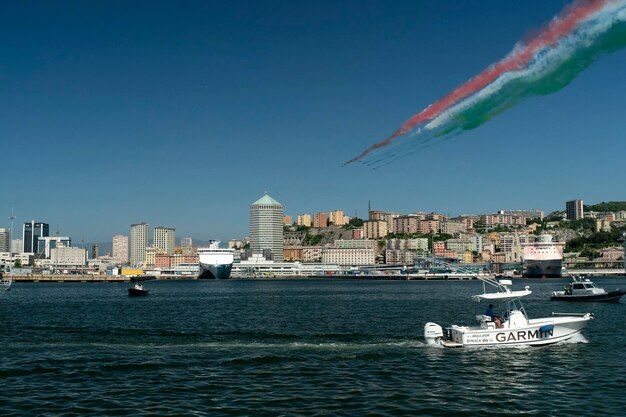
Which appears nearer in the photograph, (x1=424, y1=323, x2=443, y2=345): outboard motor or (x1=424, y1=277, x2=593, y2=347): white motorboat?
(x1=424, y1=277, x2=593, y2=347): white motorboat

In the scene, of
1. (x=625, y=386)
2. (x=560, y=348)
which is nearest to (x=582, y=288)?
(x=560, y=348)

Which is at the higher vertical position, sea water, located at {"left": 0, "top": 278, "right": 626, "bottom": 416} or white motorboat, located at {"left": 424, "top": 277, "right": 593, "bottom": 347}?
white motorboat, located at {"left": 424, "top": 277, "right": 593, "bottom": 347}

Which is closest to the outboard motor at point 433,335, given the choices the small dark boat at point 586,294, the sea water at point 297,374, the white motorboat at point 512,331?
the white motorboat at point 512,331

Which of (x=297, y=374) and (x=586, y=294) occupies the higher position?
(x=586, y=294)

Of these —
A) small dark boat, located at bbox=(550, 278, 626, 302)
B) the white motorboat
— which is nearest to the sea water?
the white motorboat

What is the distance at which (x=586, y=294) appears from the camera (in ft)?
253

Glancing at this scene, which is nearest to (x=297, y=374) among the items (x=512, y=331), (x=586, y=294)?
(x=512, y=331)

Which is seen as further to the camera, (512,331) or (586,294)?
(586,294)

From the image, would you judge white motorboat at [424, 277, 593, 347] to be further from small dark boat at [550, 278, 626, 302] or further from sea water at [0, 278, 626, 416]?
small dark boat at [550, 278, 626, 302]

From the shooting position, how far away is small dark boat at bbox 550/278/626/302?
7500 centimetres

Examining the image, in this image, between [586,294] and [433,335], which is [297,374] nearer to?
[433,335]

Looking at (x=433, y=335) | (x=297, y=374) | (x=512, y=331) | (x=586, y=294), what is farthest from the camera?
(x=586, y=294)

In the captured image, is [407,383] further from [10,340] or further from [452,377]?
[10,340]

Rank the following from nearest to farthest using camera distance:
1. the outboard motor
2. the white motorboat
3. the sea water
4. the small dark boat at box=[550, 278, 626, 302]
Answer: the sea water, the white motorboat, the outboard motor, the small dark boat at box=[550, 278, 626, 302]
